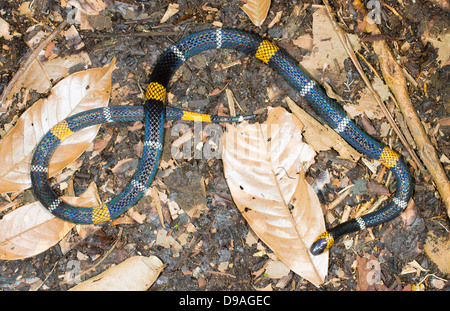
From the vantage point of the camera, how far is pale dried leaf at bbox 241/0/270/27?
185 inches

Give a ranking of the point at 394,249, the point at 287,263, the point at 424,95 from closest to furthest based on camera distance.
Answer: the point at 287,263, the point at 394,249, the point at 424,95

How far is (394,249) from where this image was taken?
441cm

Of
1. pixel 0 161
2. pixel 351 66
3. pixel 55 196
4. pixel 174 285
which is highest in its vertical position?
pixel 351 66

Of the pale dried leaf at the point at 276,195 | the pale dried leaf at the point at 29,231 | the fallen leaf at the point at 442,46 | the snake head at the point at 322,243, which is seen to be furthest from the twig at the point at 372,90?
the pale dried leaf at the point at 29,231

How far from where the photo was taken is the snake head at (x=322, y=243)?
4090 millimetres

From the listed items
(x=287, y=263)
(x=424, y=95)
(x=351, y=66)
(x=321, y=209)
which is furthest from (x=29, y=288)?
(x=424, y=95)

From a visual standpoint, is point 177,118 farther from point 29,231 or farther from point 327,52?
point 29,231

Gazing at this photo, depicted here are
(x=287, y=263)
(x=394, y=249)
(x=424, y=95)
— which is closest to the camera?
(x=287, y=263)

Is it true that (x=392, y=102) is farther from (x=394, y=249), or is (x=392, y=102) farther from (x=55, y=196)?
(x=55, y=196)

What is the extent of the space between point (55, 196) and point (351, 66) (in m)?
3.89

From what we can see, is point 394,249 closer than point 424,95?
Yes

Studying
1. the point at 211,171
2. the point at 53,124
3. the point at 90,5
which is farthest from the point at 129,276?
the point at 90,5

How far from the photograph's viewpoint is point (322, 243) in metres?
4.09

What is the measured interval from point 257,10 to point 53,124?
2.84m
